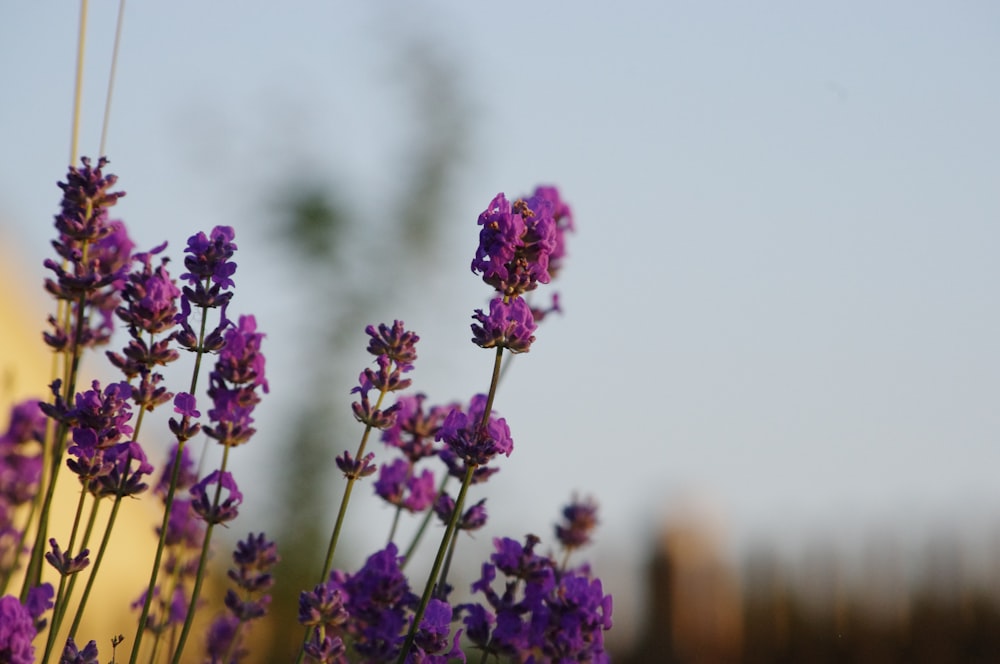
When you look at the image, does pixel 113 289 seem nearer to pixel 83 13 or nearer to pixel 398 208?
pixel 83 13

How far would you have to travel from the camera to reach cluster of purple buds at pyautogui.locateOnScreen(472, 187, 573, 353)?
1722mm

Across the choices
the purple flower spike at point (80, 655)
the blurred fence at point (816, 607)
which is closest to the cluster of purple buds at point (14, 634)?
the purple flower spike at point (80, 655)

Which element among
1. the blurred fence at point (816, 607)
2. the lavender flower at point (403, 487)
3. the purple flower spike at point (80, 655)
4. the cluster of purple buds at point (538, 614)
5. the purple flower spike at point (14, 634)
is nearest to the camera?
the purple flower spike at point (14, 634)

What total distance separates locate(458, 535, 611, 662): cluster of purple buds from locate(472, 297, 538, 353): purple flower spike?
0.39 meters

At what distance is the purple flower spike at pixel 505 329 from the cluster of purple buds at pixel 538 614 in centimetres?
39

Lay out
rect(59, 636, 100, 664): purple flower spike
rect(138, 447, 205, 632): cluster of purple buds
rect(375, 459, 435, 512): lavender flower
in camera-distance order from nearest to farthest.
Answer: rect(59, 636, 100, 664): purple flower spike
rect(138, 447, 205, 632): cluster of purple buds
rect(375, 459, 435, 512): lavender flower

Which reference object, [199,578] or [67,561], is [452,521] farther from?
[67,561]

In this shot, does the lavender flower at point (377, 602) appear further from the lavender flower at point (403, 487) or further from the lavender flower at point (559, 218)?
the lavender flower at point (559, 218)

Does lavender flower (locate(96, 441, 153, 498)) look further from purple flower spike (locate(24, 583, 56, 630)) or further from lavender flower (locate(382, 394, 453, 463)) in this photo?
lavender flower (locate(382, 394, 453, 463))

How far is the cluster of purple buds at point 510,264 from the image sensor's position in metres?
1.72

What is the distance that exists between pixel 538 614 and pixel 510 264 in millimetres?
578

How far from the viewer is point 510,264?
1.74 metres

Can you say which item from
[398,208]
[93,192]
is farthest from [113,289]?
[398,208]

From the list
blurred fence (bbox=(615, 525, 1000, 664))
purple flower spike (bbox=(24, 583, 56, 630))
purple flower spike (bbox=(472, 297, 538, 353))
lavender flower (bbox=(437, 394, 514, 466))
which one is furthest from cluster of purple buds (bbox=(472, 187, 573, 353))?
blurred fence (bbox=(615, 525, 1000, 664))
